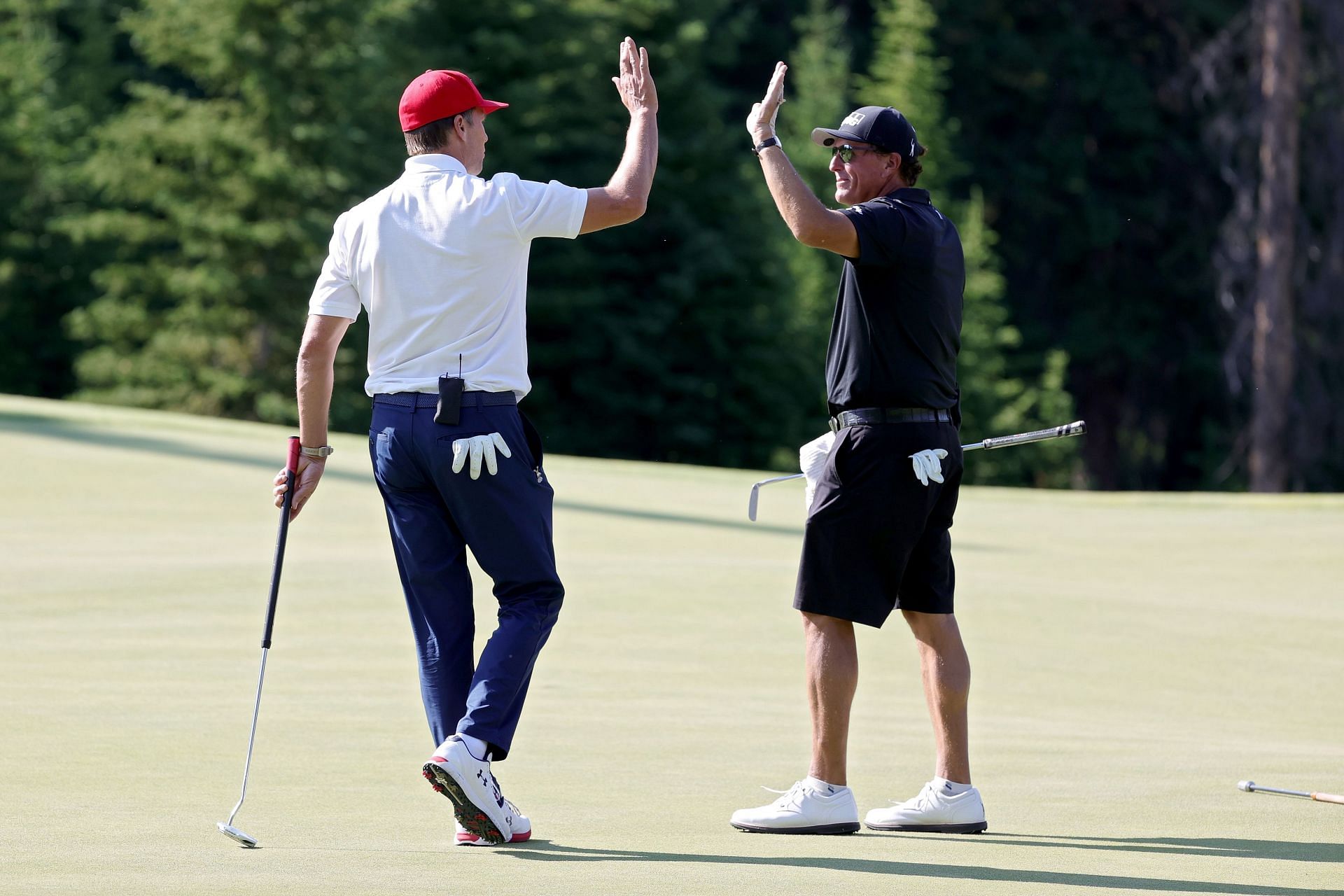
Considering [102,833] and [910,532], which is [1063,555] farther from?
[102,833]

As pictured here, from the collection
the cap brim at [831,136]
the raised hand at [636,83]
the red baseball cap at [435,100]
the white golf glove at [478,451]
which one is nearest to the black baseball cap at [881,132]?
the cap brim at [831,136]

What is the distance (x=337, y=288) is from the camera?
211 inches

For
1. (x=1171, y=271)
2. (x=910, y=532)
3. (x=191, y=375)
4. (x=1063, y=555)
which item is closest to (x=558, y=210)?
(x=910, y=532)

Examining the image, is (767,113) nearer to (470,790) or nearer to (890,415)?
(890,415)

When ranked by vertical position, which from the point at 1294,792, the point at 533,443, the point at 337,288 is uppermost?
the point at 337,288

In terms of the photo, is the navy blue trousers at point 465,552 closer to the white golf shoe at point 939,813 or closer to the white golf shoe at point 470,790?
the white golf shoe at point 470,790

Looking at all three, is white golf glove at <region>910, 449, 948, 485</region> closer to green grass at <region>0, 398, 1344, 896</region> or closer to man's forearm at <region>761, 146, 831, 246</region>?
man's forearm at <region>761, 146, 831, 246</region>

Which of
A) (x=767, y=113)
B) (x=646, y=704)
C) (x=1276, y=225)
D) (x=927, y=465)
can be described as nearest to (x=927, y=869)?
(x=927, y=465)

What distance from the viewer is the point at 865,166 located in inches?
219

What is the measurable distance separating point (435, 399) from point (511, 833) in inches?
44.9

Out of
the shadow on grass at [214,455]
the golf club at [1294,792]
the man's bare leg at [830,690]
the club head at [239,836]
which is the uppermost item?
the shadow on grass at [214,455]

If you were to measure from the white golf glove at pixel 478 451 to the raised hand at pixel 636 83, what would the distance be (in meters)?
0.97

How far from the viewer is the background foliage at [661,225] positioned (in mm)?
38219

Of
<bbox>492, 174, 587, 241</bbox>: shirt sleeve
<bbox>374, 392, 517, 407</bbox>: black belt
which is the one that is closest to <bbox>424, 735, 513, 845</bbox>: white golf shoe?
<bbox>374, 392, 517, 407</bbox>: black belt
